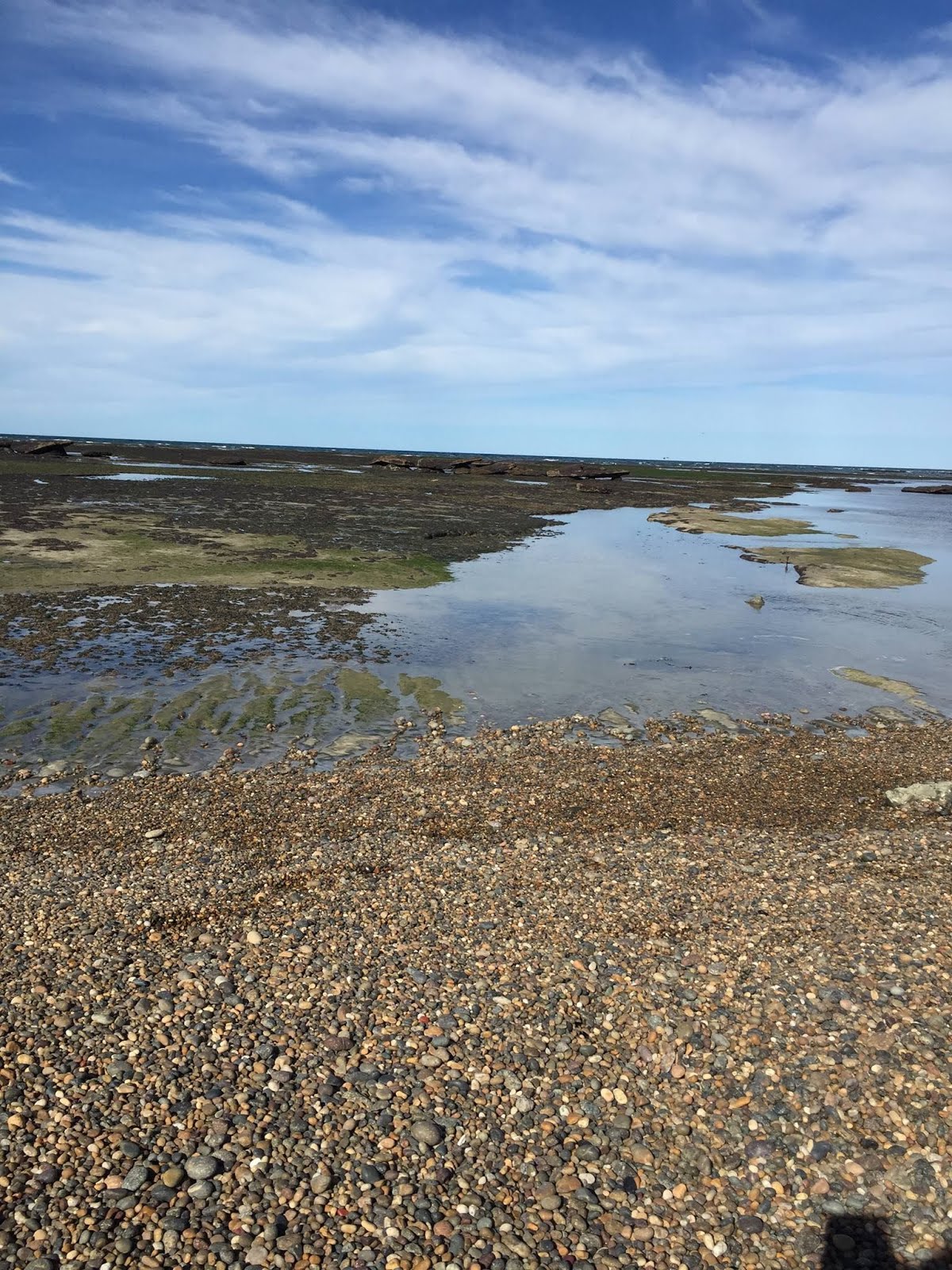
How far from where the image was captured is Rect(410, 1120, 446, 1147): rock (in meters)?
6.47

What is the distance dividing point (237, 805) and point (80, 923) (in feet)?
12.0

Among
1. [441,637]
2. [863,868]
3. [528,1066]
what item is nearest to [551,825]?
[863,868]

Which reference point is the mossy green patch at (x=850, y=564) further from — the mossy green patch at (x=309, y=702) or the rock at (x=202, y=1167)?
the rock at (x=202, y=1167)

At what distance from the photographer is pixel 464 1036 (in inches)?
300

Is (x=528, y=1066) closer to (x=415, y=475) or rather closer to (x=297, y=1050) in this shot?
(x=297, y=1050)

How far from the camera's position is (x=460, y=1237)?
5.71 metres

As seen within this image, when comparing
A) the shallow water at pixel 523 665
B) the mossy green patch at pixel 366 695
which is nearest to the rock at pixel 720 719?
the shallow water at pixel 523 665

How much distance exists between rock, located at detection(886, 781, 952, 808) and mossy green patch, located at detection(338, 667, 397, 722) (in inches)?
381

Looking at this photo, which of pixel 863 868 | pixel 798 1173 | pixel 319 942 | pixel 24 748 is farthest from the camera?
pixel 24 748

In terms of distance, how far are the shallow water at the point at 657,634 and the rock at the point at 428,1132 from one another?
11014 millimetres

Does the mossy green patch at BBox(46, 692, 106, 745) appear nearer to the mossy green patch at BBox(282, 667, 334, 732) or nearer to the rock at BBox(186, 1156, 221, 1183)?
the mossy green patch at BBox(282, 667, 334, 732)

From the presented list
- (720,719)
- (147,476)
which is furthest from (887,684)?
(147,476)

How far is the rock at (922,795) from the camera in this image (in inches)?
526

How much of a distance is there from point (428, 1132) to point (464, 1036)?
1.13 m
